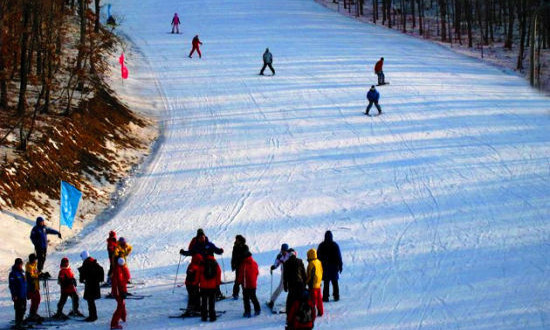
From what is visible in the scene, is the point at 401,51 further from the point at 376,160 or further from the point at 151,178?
the point at 151,178

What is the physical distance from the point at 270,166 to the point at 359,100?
841 cm

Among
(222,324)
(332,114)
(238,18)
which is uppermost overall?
(238,18)

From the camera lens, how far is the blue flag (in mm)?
18234

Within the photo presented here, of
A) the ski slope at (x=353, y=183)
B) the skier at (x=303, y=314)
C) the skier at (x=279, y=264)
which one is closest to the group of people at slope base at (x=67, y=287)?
the ski slope at (x=353, y=183)

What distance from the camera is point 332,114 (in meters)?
29.3

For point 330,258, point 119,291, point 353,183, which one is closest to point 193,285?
point 119,291

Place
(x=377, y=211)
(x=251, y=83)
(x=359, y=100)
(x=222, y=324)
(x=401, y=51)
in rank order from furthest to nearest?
1. (x=401, y=51)
2. (x=251, y=83)
3. (x=359, y=100)
4. (x=377, y=211)
5. (x=222, y=324)

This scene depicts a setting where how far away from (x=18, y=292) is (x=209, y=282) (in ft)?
10.6

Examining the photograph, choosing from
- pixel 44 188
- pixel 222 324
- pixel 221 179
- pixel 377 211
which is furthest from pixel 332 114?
pixel 222 324

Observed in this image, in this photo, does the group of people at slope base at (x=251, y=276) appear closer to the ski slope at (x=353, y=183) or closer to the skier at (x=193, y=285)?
the skier at (x=193, y=285)

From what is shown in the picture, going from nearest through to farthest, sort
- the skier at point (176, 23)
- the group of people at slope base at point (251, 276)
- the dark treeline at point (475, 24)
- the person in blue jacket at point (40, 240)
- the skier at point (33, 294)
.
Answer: the group of people at slope base at point (251, 276), the skier at point (33, 294), the person in blue jacket at point (40, 240), the skier at point (176, 23), the dark treeline at point (475, 24)

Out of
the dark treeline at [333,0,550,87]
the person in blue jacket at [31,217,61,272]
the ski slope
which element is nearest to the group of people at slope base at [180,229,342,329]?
the ski slope

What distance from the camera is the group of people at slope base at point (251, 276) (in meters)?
12.6

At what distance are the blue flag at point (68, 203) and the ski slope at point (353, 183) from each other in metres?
0.65
